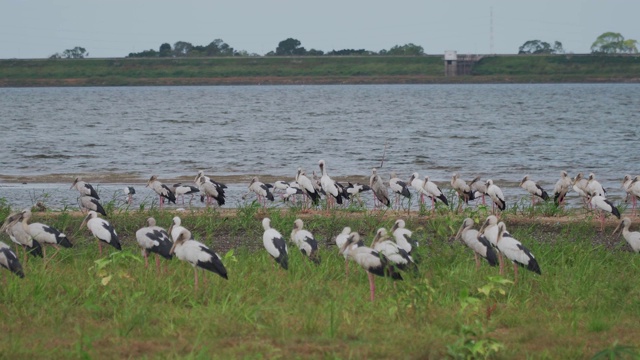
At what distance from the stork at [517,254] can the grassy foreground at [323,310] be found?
16 centimetres

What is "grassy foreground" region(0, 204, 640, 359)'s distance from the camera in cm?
744

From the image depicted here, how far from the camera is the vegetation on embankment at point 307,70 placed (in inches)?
5032

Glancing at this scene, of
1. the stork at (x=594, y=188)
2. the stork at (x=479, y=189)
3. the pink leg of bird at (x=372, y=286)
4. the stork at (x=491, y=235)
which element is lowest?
the stork at (x=479, y=189)

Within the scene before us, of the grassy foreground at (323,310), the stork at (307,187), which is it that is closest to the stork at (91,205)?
the grassy foreground at (323,310)

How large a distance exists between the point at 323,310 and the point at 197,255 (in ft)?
5.55

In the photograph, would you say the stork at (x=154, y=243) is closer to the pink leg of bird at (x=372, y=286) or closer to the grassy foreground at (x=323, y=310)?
the grassy foreground at (x=323, y=310)

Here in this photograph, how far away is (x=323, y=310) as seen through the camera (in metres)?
8.45

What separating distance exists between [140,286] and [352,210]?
241 inches

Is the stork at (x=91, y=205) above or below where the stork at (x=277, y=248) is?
below

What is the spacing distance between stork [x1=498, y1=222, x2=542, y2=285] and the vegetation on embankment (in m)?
119

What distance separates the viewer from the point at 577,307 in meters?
8.91

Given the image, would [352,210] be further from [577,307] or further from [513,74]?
[513,74]

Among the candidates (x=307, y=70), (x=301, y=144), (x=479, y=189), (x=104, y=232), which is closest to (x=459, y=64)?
(x=307, y=70)

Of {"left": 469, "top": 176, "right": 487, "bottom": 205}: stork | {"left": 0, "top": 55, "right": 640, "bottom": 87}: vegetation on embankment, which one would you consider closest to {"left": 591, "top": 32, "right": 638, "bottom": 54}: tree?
{"left": 0, "top": 55, "right": 640, "bottom": 87}: vegetation on embankment
